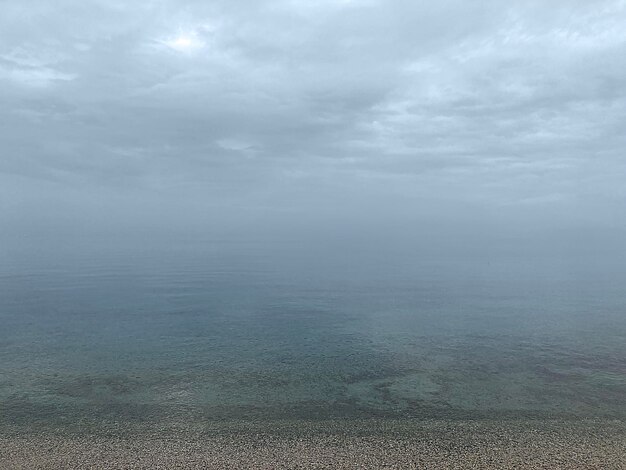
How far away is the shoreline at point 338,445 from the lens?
27.7 meters

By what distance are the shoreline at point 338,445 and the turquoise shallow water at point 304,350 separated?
6.82 ft

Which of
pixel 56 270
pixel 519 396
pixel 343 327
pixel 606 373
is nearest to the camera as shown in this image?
pixel 519 396

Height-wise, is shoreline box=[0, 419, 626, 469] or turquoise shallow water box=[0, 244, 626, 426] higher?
turquoise shallow water box=[0, 244, 626, 426]

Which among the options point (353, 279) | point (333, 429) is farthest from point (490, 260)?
point (333, 429)

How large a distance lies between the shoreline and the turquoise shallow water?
6.82 ft

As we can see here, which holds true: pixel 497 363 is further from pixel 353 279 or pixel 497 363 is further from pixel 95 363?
pixel 353 279

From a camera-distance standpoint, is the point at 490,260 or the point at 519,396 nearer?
the point at 519,396

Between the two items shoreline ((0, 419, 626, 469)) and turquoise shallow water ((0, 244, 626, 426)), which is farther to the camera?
turquoise shallow water ((0, 244, 626, 426))

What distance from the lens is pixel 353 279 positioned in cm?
11888

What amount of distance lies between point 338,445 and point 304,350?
22480 millimetres

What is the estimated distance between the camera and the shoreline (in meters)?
27.7

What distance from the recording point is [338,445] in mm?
29922

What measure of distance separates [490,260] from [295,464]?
166m

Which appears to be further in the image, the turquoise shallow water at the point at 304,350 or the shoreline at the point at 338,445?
the turquoise shallow water at the point at 304,350
